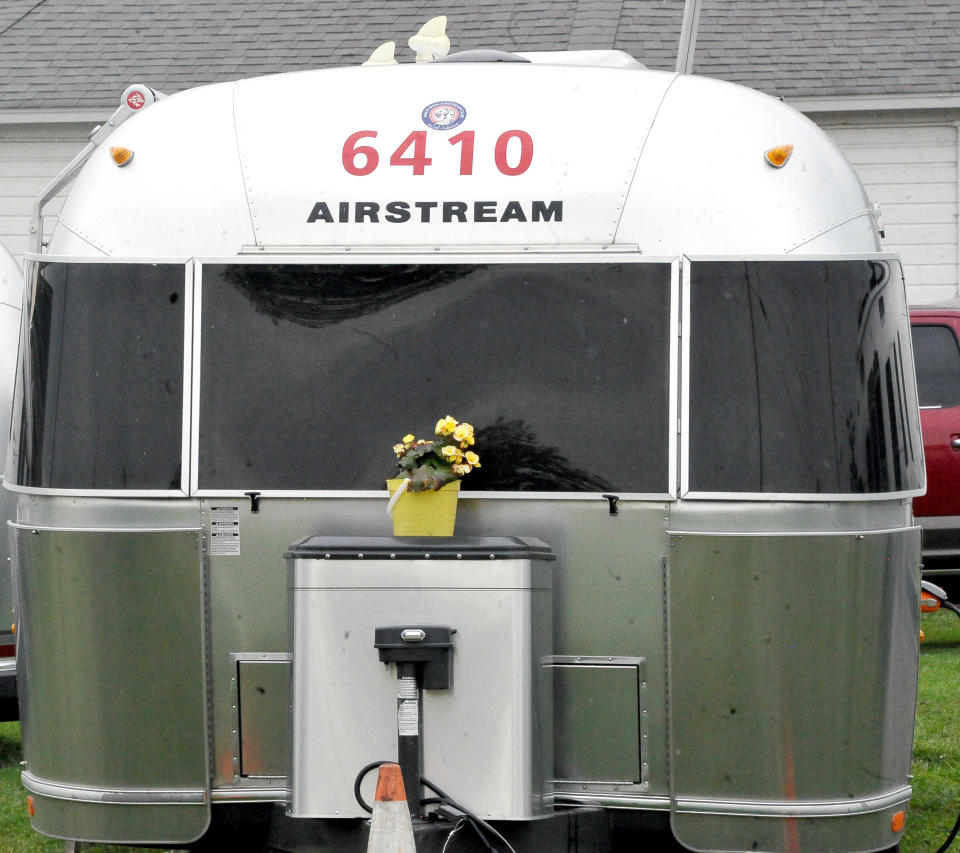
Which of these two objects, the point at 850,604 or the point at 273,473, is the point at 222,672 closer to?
the point at 273,473

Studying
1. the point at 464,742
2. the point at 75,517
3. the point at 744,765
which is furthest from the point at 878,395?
the point at 75,517

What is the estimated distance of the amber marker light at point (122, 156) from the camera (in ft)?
15.8

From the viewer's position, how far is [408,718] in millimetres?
4113

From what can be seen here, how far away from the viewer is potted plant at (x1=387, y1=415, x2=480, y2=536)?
4.29m

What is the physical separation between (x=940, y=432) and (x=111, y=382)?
7168 mm

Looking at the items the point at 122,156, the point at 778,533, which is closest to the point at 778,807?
the point at 778,533

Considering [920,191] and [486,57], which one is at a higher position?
[920,191]

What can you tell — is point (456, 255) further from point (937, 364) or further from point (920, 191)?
point (920, 191)

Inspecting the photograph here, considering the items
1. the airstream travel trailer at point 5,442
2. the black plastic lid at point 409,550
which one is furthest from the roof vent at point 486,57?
the airstream travel trailer at point 5,442

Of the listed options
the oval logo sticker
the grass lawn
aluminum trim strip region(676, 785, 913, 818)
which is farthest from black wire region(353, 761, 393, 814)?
the grass lawn

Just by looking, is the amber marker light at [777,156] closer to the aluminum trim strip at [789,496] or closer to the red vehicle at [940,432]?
the aluminum trim strip at [789,496]

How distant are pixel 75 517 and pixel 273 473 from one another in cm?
62

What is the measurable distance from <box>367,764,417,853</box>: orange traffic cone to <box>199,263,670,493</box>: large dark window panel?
985mm

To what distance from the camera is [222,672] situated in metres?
4.51
